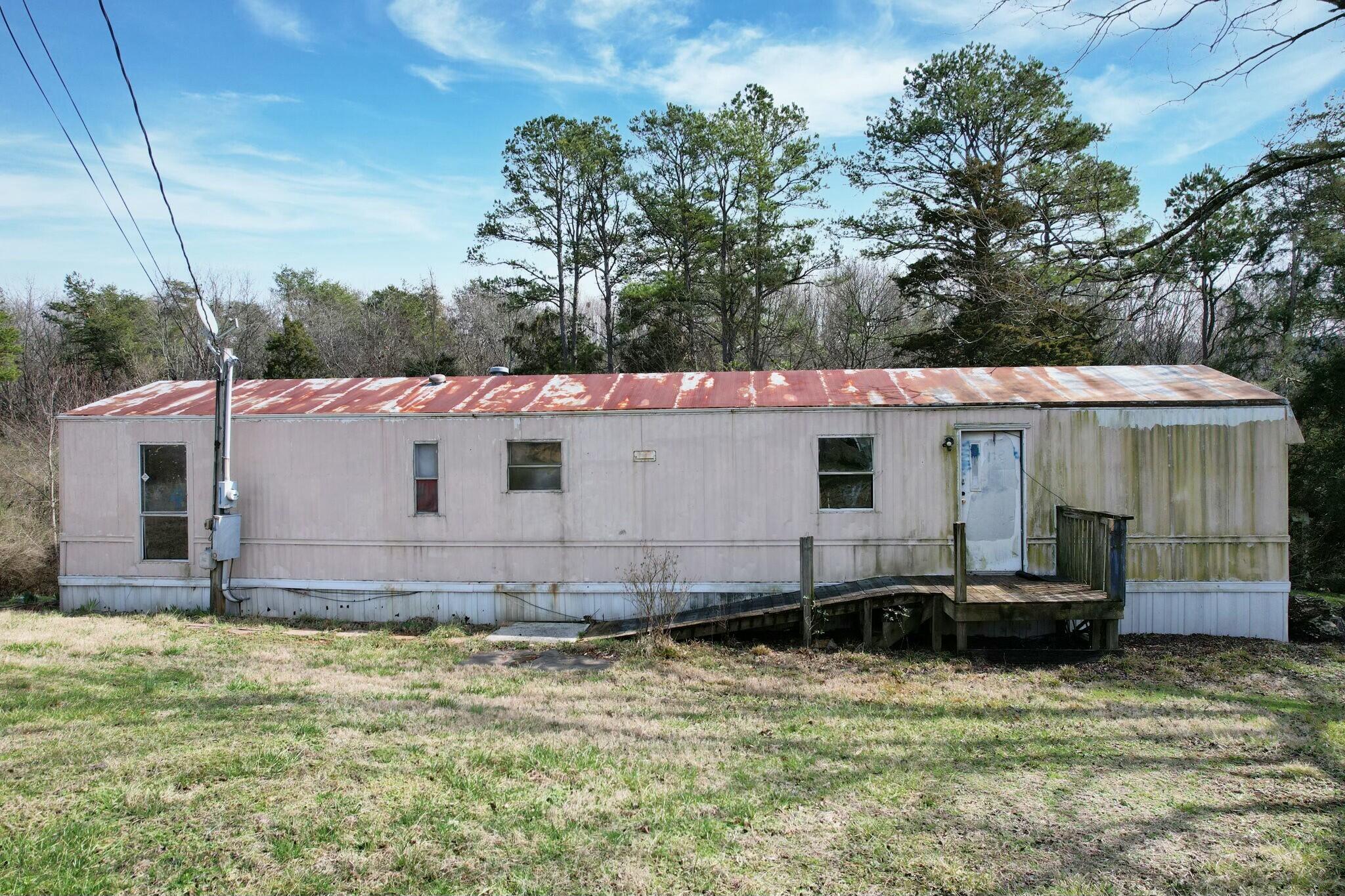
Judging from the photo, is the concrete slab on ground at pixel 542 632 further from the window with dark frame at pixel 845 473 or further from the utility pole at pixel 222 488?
the utility pole at pixel 222 488

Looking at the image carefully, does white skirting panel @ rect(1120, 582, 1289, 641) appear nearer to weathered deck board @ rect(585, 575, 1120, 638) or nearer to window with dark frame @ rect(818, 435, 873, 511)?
weathered deck board @ rect(585, 575, 1120, 638)

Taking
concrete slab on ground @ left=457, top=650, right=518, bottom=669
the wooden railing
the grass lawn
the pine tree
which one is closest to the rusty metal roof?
the wooden railing

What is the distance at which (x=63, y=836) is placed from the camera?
372 cm

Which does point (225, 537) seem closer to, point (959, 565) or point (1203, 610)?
point (959, 565)

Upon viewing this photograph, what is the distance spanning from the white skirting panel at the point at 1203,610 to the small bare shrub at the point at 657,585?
18.1 ft

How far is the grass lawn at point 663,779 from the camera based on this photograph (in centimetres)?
360

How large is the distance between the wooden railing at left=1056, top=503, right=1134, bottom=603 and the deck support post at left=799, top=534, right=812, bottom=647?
312 cm

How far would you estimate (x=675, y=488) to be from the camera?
9984 mm

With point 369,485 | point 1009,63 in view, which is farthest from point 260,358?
point 1009,63

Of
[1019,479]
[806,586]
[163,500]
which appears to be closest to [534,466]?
[806,586]

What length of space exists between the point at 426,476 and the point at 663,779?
6.81 meters

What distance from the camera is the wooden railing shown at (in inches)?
318

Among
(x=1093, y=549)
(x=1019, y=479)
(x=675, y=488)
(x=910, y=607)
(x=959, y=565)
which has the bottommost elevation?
(x=910, y=607)

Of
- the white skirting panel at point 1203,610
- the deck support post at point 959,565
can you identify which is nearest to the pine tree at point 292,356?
the deck support post at point 959,565
